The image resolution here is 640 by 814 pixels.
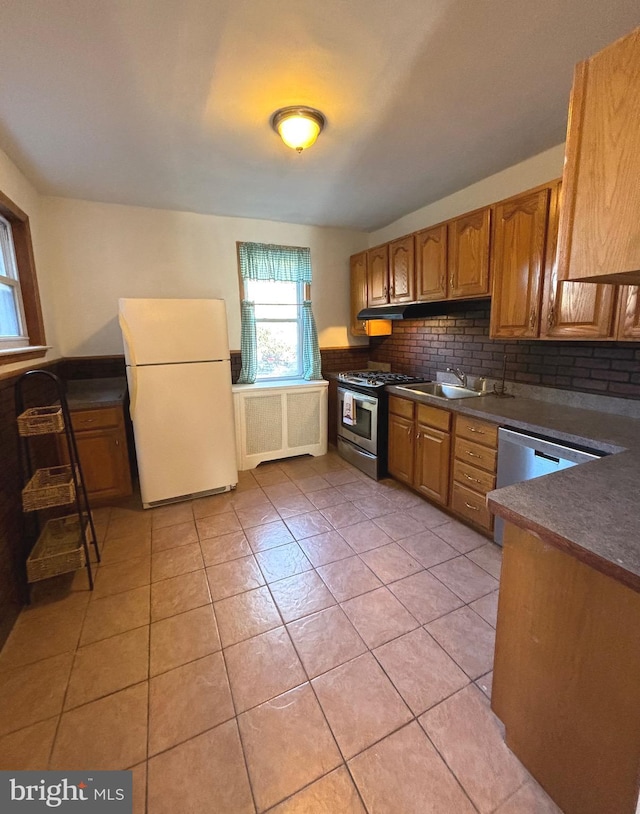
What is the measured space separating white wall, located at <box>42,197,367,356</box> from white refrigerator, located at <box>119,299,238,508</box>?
0.93 meters

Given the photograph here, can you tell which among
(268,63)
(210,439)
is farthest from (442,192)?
(210,439)

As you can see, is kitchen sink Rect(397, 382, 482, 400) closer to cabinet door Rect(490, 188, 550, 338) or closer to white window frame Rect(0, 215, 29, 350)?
cabinet door Rect(490, 188, 550, 338)

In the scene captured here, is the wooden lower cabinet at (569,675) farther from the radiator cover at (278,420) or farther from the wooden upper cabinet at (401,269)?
the radiator cover at (278,420)

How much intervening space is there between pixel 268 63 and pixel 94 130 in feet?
3.76

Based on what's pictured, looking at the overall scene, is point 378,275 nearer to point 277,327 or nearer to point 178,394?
point 277,327

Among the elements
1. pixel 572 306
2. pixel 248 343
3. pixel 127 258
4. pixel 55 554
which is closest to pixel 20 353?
pixel 55 554

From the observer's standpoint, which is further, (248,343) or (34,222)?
(248,343)

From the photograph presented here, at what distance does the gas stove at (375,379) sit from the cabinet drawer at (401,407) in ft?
0.55

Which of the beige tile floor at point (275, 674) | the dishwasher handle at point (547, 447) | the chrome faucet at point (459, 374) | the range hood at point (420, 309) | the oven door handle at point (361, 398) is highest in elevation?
the range hood at point (420, 309)

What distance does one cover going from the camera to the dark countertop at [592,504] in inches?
33.2

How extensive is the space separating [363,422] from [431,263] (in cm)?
147

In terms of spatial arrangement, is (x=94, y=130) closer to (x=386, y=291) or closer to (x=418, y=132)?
(x=418, y=132)

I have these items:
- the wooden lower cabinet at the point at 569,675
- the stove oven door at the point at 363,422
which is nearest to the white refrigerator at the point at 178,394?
the stove oven door at the point at 363,422

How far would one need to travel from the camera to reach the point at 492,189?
8.83 ft
